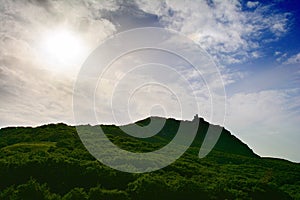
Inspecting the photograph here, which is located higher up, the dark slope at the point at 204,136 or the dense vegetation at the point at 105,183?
the dark slope at the point at 204,136

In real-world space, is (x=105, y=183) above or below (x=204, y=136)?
below

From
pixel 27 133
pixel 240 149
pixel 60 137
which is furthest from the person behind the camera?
pixel 240 149

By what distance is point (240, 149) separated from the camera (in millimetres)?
113250

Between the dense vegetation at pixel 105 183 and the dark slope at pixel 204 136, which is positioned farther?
the dark slope at pixel 204 136

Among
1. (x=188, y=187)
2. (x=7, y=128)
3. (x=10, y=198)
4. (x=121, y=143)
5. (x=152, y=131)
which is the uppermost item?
(x=152, y=131)

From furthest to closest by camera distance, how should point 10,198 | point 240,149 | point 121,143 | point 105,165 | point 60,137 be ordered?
point 240,149, point 60,137, point 121,143, point 105,165, point 10,198

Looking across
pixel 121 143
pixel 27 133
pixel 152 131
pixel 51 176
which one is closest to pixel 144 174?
pixel 51 176

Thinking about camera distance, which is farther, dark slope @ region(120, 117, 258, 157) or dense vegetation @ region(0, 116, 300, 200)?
dark slope @ region(120, 117, 258, 157)

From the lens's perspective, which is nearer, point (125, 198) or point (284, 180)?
point (125, 198)

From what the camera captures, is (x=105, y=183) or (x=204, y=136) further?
(x=204, y=136)

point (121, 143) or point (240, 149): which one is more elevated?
point (240, 149)

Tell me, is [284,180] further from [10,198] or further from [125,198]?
[10,198]

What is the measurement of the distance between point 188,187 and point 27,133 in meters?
52.3

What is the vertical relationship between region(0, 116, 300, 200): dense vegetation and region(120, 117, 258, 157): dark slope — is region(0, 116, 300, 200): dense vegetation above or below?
below
